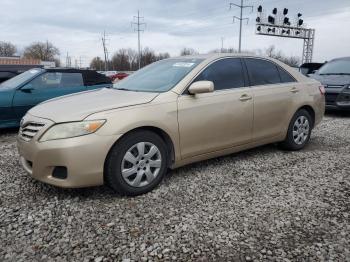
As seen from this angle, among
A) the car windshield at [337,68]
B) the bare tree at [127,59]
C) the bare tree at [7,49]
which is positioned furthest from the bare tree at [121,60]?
the car windshield at [337,68]

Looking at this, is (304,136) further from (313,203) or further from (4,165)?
(4,165)

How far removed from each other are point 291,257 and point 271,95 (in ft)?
8.90

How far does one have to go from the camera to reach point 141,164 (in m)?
3.57

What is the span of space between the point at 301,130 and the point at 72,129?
3615mm

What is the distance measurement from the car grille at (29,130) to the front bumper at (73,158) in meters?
0.08

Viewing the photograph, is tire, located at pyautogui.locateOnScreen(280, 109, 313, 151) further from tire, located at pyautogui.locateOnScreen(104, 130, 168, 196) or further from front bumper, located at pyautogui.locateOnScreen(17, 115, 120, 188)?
front bumper, located at pyautogui.locateOnScreen(17, 115, 120, 188)

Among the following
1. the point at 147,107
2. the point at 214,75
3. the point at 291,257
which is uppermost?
the point at 214,75

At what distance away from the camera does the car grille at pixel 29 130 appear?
3.40m

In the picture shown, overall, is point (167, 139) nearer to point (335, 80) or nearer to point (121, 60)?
point (335, 80)

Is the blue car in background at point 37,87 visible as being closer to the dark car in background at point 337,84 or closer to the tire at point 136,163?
the tire at point 136,163

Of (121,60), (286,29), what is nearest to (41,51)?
(121,60)

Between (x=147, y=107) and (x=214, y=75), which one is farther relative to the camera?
(x=214, y=75)

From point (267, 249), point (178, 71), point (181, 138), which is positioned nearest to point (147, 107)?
point (181, 138)

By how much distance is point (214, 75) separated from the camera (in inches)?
169
